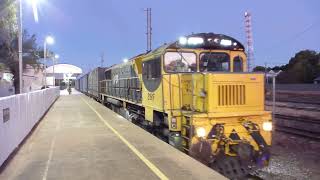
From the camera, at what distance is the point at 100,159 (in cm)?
998

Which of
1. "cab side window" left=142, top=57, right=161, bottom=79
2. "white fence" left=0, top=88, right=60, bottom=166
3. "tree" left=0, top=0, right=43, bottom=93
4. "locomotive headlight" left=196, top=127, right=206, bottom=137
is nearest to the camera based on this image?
"white fence" left=0, top=88, right=60, bottom=166

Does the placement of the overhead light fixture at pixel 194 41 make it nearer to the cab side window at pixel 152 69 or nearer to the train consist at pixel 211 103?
the train consist at pixel 211 103

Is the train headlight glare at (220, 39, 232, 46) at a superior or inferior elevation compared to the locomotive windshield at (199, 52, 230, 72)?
superior

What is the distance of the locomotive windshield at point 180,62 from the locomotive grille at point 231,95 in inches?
71.9

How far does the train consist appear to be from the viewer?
1047cm

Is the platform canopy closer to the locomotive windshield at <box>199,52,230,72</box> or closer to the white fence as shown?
the white fence

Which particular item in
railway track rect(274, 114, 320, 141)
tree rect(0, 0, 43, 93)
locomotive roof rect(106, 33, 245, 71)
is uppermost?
tree rect(0, 0, 43, 93)

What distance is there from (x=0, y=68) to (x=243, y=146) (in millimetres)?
28752

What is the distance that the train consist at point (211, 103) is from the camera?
10.5 meters

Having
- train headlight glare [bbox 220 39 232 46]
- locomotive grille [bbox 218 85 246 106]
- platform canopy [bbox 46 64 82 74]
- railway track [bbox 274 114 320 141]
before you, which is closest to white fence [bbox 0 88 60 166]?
locomotive grille [bbox 218 85 246 106]

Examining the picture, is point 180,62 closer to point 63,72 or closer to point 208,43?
point 208,43

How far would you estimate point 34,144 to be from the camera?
41.1 ft

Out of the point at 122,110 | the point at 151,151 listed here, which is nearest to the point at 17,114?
the point at 151,151

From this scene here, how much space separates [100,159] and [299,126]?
15.2m
